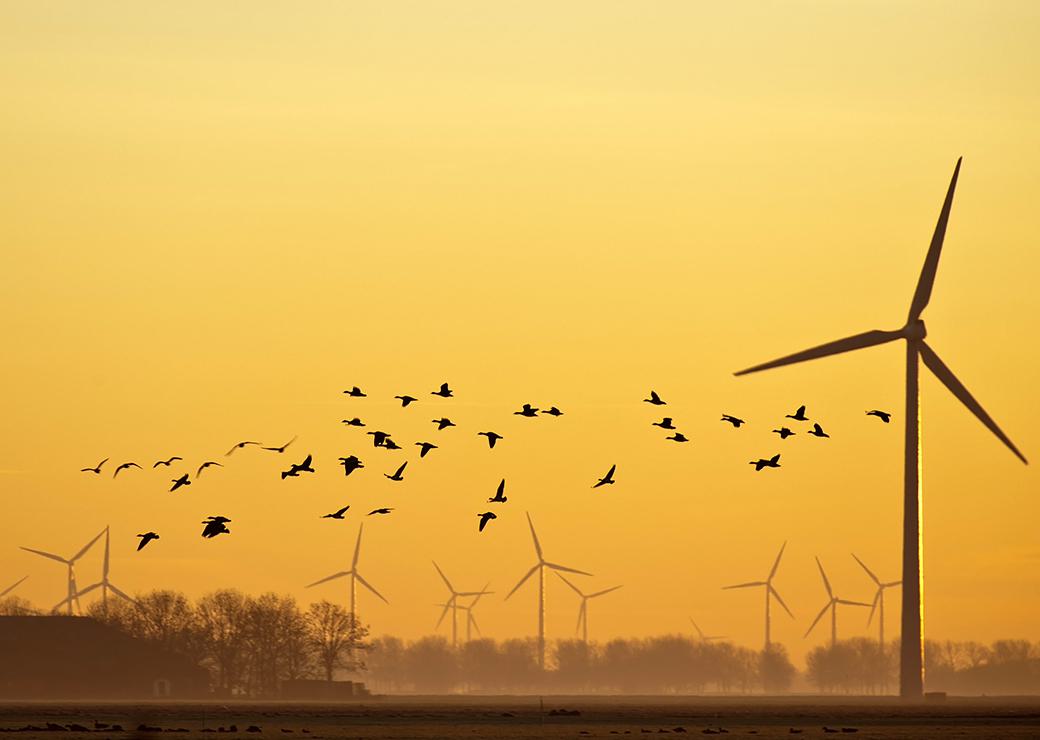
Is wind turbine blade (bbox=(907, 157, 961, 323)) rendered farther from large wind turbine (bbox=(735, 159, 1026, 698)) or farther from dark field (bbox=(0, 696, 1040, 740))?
dark field (bbox=(0, 696, 1040, 740))

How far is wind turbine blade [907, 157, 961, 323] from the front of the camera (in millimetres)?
177250

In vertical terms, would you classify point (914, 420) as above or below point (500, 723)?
above

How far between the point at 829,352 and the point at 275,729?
185ft

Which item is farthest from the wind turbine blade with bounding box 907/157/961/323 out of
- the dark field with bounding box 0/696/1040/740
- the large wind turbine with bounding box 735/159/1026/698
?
the dark field with bounding box 0/696/1040/740

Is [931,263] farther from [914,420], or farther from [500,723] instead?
[500,723]

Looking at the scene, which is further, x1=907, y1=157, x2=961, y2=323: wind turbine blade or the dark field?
x1=907, y1=157, x2=961, y2=323: wind turbine blade

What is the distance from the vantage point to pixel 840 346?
170750 millimetres

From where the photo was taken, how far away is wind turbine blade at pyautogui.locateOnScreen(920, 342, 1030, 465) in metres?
162

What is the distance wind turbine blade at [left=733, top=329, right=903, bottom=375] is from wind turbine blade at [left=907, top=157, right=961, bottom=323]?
10.9 feet

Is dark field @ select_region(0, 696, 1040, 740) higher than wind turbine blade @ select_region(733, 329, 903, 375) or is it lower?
lower

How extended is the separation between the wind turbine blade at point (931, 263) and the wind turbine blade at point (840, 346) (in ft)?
10.9

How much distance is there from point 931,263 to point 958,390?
505 inches

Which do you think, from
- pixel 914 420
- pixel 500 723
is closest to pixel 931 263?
pixel 914 420

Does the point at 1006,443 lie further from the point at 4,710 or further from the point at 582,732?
the point at 4,710
